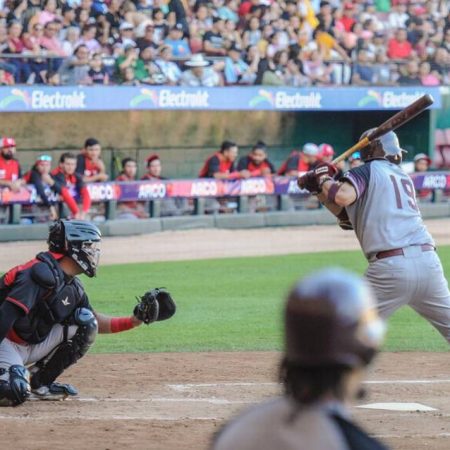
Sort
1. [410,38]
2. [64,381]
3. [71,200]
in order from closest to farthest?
[64,381], [71,200], [410,38]

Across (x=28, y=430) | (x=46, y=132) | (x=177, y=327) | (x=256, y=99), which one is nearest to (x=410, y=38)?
(x=256, y=99)

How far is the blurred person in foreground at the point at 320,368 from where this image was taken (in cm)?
215

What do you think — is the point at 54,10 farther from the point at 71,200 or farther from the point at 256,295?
the point at 256,295

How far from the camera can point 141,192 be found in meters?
18.2

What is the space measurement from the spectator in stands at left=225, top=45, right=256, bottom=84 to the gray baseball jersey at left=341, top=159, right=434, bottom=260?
13.3 metres

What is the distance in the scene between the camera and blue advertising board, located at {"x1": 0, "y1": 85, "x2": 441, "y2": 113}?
17.5 m

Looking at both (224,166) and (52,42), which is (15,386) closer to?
(52,42)

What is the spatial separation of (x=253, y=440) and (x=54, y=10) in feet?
54.3

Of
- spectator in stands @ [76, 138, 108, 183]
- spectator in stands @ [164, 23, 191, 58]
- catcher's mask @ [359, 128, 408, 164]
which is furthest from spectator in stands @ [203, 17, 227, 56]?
catcher's mask @ [359, 128, 408, 164]

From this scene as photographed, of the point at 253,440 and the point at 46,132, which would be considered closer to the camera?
the point at 253,440

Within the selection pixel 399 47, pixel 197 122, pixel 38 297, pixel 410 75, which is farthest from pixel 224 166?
pixel 38 297

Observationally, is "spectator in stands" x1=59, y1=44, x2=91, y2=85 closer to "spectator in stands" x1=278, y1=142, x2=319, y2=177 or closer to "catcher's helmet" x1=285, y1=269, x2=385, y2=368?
"spectator in stands" x1=278, y1=142, x2=319, y2=177

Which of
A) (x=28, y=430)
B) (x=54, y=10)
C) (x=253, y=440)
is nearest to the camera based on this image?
(x=253, y=440)

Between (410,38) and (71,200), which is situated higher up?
(410,38)
